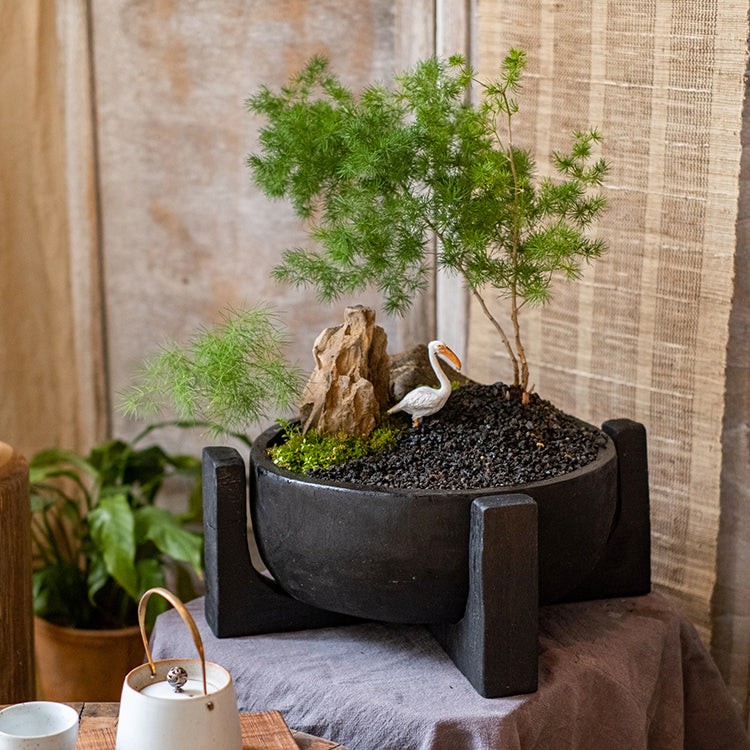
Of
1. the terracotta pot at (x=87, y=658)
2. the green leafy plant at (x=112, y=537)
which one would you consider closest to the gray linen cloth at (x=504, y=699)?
the green leafy plant at (x=112, y=537)

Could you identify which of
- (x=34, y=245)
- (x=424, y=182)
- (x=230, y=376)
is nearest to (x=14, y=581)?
(x=230, y=376)

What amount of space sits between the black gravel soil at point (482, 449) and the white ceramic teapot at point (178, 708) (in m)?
0.28

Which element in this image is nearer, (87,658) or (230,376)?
(230,376)

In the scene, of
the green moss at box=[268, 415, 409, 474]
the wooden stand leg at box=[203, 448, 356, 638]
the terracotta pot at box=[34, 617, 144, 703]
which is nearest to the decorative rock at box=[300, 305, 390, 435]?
the green moss at box=[268, 415, 409, 474]

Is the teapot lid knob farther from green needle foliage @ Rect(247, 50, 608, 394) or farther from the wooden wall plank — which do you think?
the wooden wall plank

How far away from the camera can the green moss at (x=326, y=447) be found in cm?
110

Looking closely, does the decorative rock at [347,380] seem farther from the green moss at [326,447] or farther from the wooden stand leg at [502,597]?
the wooden stand leg at [502,597]

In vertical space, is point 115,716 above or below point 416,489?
below

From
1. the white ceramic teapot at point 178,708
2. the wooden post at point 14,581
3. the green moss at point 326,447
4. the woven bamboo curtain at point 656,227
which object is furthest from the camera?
the woven bamboo curtain at point 656,227

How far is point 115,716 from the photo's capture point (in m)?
1.02

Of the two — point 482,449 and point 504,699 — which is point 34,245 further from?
point 504,699

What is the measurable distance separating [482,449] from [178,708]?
0.45 metres

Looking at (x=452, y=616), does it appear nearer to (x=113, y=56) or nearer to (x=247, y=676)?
(x=247, y=676)

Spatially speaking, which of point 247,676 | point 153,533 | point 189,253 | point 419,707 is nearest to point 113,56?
point 189,253
